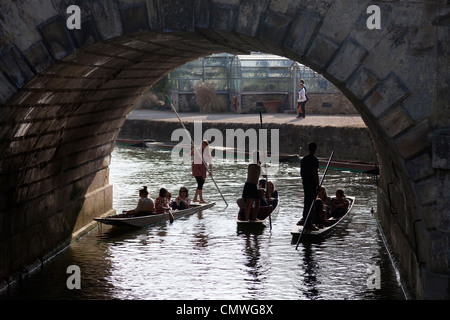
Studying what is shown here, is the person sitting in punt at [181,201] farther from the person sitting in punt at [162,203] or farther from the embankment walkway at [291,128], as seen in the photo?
the embankment walkway at [291,128]

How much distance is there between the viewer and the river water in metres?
10.7

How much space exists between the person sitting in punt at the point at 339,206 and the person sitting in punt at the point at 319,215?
89 centimetres

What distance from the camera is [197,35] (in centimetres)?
915

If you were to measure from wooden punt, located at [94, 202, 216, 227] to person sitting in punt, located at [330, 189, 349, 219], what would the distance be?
3.00 metres

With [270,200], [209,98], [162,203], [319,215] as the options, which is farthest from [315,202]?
[209,98]

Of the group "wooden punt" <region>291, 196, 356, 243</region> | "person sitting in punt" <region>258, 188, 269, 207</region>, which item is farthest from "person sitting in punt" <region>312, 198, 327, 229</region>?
"person sitting in punt" <region>258, 188, 269, 207</region>

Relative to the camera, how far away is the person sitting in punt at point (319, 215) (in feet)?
47.4

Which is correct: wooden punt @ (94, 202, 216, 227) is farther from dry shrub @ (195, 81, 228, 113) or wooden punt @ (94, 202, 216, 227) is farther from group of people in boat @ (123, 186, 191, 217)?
dry shrub @ (195, 81, 228, 113)

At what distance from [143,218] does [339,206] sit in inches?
151

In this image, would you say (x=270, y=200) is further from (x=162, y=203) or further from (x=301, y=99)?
(x=301, y=99)

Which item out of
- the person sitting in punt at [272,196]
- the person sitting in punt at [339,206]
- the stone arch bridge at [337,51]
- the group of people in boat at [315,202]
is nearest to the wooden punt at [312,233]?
the group of people in boat at [315,202]

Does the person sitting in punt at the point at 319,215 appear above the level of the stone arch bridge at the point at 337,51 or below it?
below
